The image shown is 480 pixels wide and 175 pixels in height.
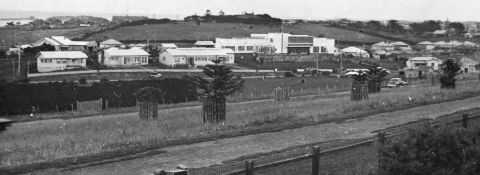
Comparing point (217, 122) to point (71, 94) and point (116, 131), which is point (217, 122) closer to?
point (116, 131)

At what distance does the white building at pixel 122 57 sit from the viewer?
5591cm

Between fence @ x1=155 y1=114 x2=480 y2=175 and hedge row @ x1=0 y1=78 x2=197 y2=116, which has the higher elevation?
fence @ x1=155 y1=114 x2=480 y2=175

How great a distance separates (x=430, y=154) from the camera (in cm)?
Result: 917

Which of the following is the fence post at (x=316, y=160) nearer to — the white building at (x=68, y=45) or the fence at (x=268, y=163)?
the fence at (x=268, y=163)

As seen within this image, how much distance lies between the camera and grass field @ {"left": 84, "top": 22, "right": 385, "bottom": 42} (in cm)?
8964

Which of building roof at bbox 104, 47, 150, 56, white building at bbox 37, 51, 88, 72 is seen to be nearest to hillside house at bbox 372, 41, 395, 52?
building roof at bbox 104, 47, 150, 56

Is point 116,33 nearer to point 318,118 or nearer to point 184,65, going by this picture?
point 184,65

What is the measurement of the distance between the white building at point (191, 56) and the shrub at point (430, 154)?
1897 inches

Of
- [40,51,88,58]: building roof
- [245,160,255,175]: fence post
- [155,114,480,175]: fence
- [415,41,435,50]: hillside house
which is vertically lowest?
[155,114,480,175]: fence

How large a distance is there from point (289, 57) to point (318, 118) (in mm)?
51963

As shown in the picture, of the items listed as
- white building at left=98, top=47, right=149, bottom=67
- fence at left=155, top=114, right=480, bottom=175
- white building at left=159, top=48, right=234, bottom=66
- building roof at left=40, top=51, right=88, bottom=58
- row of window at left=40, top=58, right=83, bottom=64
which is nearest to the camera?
fence at left=155, top=114, right=480, bottom=175

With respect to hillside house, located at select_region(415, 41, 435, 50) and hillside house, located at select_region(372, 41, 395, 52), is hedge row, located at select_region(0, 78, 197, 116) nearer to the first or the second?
hillside house, located at select_region(372, 41, 395, 52)

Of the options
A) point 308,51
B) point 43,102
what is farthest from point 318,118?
point 308,51

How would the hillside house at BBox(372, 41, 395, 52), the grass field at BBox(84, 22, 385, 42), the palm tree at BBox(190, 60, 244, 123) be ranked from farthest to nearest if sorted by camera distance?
the hillside house at BBox(372, 41, 395, 52)
the grass field at BBox(84, 22, 385, 42)
the palm tree at BBox(190, 60, 244, 123)
